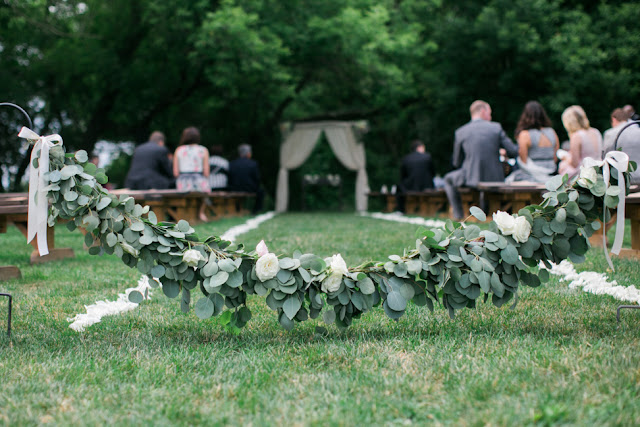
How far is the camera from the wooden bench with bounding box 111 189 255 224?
753 cm

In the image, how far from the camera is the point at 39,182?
2.41 m

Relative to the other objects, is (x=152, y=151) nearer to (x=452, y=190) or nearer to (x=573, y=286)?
(x=452, y=190)

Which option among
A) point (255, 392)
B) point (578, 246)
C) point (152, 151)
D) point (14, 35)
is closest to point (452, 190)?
point (152, 151)

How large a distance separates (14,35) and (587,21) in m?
13.0

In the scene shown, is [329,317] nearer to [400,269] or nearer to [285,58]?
[400,269]

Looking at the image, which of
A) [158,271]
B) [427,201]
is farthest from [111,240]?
[427,201]

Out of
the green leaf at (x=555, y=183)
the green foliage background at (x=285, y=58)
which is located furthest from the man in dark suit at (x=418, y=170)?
the green leaf at (x=555, y=183)

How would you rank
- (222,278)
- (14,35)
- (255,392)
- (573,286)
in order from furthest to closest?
(14,35)
(573,286)
(222,278)
(255,392)

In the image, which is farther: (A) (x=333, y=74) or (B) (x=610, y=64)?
(A) (x=333, y=74)

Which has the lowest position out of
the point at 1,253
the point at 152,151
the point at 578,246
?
the point at 1,253

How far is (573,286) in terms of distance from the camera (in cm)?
350

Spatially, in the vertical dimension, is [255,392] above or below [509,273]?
below

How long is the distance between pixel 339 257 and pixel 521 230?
698 millimetres

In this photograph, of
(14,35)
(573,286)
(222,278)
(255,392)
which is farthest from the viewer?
(14,35)
